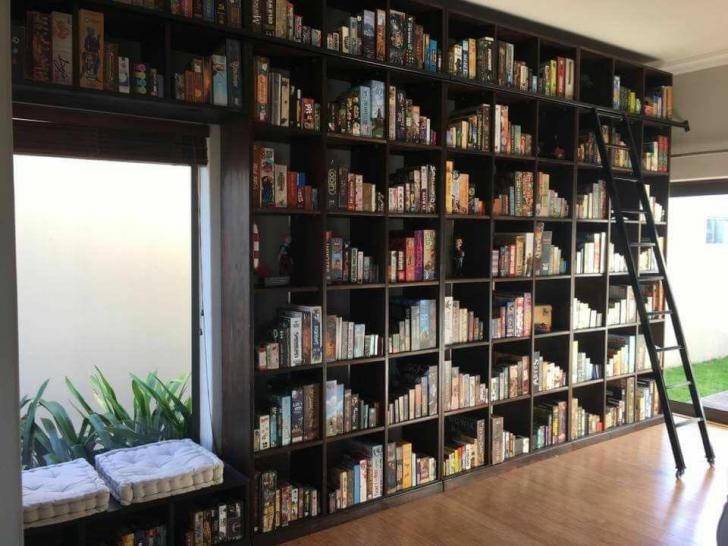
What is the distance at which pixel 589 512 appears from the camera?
343 centimetres

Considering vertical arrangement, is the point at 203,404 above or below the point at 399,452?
above

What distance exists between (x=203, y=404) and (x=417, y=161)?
1848 millimetres

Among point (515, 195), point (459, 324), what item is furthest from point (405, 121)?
point (459, 324)

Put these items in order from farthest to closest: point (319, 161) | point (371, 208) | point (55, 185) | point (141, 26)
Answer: point (371, 208), point (319, 161), point (55, 185), point (141, 26)

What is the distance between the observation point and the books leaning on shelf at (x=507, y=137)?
12.7ft

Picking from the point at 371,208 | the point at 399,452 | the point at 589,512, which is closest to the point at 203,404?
the point at 399,452

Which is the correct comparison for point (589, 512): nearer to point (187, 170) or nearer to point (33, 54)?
point (187, 170)

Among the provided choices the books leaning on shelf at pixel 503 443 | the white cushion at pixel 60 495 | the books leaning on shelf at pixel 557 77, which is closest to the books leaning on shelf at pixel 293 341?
the white cushion at pixel 60 495

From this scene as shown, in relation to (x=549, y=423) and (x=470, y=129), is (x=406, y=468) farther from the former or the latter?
(x=470, y=129)

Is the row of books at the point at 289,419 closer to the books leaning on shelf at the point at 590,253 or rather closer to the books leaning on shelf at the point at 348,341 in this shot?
the books leaning on shelf at the point at 348,341

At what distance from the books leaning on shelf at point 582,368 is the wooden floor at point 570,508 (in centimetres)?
52

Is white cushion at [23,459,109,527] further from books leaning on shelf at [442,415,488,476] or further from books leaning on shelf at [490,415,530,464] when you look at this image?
books leaning on shelf at [490,415,530,464]


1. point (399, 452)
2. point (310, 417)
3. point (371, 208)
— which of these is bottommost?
point (399, 452)

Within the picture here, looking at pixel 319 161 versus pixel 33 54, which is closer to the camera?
pixel 33 54
